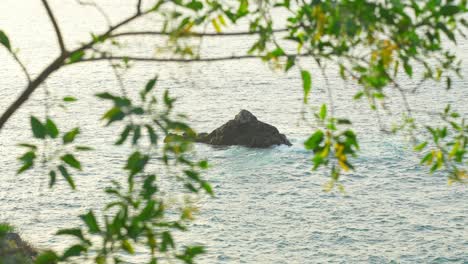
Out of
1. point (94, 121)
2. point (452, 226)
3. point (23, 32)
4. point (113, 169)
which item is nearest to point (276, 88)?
point (94, 121)

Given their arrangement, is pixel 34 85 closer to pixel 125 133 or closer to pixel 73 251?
pixel 125 133

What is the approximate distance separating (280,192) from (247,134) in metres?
5.61

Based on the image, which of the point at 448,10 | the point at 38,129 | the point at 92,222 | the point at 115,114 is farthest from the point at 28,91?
the point at 448,10

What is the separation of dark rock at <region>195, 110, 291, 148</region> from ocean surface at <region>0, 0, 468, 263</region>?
482 millimetres

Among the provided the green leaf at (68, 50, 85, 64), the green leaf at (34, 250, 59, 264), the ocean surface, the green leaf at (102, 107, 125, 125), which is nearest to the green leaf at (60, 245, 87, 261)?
the green leaf at (34, 250, 59, 264)

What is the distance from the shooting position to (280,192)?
28703 millimetres

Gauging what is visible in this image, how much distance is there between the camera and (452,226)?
84.0ft

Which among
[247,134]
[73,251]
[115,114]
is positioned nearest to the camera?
[115,114]

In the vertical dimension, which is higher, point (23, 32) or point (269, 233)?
point (23, 32)

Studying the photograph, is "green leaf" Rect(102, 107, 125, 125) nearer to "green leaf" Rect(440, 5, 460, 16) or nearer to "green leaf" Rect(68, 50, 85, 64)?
"green leaf" Rect(68, 50, 85, 64)

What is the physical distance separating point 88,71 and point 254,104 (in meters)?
15.2

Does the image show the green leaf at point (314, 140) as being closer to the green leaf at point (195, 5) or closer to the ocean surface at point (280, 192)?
the green leaf at point (195, 5)

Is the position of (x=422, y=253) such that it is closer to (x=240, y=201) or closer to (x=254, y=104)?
(x=240, y=201)

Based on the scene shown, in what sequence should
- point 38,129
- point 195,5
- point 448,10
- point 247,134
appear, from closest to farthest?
point 38,129 → point 448,10 → point 195,5 → point 247,134
